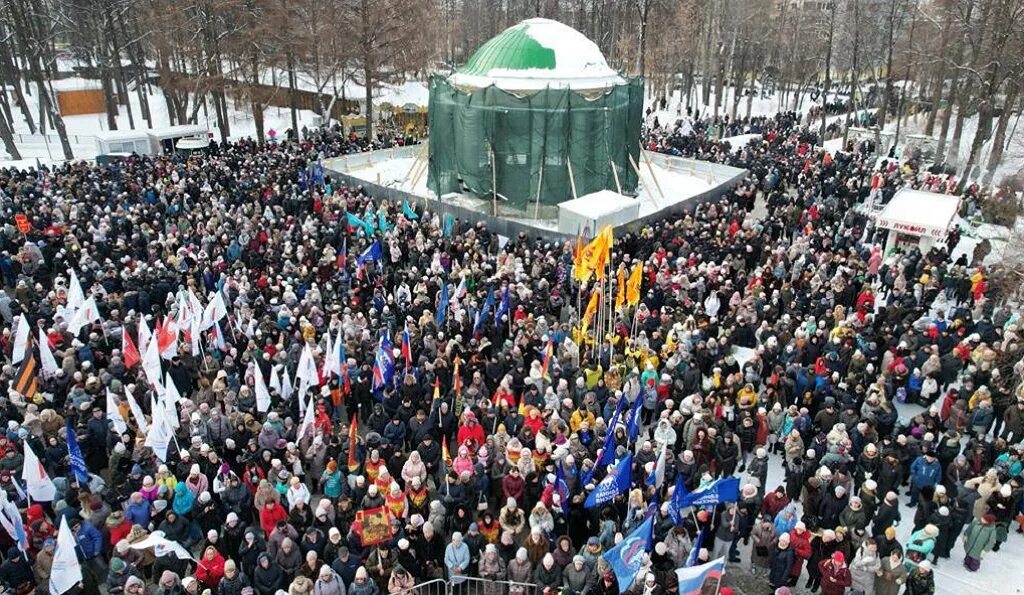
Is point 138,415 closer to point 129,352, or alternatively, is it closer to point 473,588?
point 129,352

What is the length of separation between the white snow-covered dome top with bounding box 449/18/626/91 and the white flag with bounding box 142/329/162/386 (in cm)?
1437

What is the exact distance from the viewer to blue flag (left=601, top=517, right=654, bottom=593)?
7.73 meters

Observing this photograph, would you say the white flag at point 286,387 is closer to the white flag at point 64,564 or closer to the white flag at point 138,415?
the white flag at point 138,415

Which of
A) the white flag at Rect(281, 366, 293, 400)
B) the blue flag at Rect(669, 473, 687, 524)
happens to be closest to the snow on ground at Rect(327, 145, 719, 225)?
the white flag at Rect(281, 366, 293, 400)

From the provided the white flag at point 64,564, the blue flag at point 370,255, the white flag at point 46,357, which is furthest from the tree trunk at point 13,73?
the white flag at point 64,564

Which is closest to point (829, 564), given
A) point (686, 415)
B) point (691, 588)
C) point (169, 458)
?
point (691, 588)

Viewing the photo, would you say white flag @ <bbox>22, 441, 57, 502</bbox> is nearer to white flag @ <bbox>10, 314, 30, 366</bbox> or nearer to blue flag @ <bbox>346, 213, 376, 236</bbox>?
white flag @ <bbox>10, 314, 30, 366</bbox>

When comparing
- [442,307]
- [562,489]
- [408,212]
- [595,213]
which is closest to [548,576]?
[562,489]

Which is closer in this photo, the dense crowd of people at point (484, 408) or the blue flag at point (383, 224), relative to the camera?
the dense crowd of people at point (484, 408)

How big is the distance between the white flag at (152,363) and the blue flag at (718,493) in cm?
837

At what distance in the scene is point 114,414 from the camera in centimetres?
1038

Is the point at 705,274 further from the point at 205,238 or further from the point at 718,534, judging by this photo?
the point at 205,238

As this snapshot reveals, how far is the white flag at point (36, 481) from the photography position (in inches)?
350

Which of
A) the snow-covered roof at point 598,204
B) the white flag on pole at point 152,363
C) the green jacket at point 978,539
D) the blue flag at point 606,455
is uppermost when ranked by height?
the snow-covered roof at point 598,204
